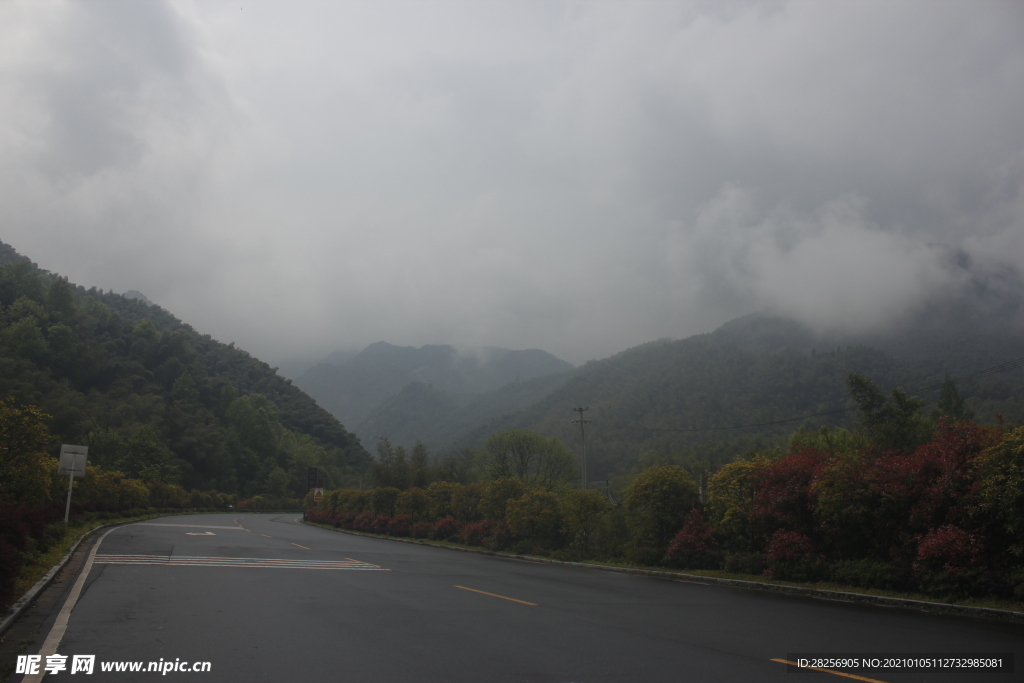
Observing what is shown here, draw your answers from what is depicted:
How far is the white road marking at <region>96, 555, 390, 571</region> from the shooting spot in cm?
1412

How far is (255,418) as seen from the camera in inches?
4523

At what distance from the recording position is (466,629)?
7.86 meters

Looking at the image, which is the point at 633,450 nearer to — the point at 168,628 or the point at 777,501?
the point at 777,501

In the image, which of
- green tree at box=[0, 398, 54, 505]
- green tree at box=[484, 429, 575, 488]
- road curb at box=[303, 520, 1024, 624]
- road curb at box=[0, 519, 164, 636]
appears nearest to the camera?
road curb at box=[0, 519, 164, 636]

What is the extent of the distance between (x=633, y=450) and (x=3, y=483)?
114 metres

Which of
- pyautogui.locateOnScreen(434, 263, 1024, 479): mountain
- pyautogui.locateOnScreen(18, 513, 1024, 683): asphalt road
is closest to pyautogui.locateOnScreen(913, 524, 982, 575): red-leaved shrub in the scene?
pyautogui.locateOnScreen(18, 513, 1024, 683): asphalt road

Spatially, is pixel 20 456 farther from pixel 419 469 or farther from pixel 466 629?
pixel 419 469

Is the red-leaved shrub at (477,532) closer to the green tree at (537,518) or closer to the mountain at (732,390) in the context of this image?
the green tree at (537,518)

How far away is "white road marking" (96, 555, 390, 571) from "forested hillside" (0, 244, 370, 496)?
54184 mm

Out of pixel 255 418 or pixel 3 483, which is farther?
pixel 255 418

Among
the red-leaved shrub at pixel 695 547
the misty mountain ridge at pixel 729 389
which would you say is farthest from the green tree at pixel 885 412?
the misty mountain ridge at pixel 729 389

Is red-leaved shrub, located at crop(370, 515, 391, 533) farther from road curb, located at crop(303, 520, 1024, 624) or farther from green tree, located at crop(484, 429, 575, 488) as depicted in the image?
green tree, located at crop(484, 429, 575, 488)

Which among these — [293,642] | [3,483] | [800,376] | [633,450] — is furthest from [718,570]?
[800,376]

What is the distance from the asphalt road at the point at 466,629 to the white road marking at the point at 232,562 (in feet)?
1.72
